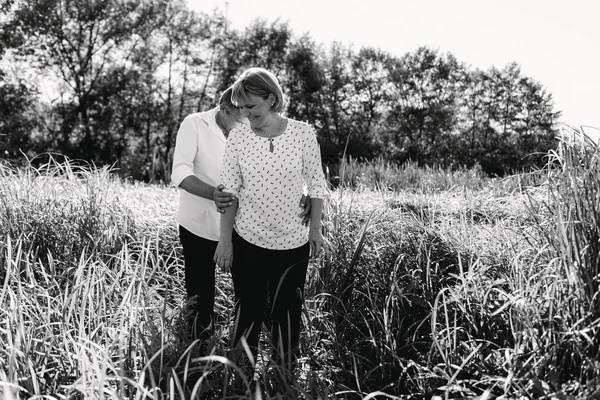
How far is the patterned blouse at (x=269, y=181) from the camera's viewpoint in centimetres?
229

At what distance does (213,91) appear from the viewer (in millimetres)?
23734

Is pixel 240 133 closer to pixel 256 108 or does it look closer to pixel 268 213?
pixel 256 108

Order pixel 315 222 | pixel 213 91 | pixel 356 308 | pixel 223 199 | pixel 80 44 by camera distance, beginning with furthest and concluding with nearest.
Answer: pixel 213 91 → pixel 80 44 → pixel 356 308 → pixel 315 222 → pixel 223 199

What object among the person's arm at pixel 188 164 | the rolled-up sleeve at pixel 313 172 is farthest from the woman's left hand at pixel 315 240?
the person's arm at pixel 188 164

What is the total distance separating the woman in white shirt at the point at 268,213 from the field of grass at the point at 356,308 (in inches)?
11.0

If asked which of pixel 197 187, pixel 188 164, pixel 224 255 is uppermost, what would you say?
pixel 188 164

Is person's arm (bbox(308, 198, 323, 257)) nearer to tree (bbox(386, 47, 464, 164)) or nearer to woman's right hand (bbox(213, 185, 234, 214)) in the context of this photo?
woman's right hand (bbox(213, 185, 234, 214))

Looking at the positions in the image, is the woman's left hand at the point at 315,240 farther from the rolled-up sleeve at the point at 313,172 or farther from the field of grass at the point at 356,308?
the field of grass at the point at 356,308

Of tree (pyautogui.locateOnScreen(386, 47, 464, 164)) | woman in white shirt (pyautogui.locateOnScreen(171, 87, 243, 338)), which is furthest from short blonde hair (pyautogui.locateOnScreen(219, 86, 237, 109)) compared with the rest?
tree (pyautogui.locateOnScreen(386, 47, 464, 164))

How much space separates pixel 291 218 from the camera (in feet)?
7.75

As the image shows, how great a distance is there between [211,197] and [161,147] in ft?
70.0

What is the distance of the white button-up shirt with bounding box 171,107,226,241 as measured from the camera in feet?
8.71

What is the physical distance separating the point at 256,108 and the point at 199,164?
0.69 metres

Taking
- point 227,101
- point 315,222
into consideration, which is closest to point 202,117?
point 227,101
